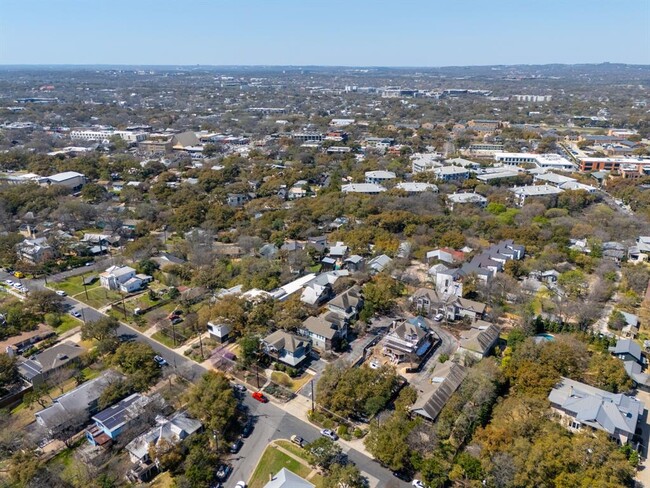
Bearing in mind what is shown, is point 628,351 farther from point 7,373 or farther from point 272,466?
point 7,373

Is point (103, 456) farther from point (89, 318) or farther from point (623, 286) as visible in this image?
point (623, 286)

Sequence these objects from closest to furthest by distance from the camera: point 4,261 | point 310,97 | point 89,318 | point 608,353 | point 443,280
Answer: point 608,353 → point 89,318 → point 443,280 → point 4,261 → point 310,97

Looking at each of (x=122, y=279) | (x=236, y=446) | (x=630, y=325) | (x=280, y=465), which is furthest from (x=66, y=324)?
(x=630, y=325)

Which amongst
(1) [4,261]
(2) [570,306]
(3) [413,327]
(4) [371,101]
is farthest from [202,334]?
(4) [371,101]

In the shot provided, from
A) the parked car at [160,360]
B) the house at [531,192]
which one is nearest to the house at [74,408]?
the parked car at [160,360]

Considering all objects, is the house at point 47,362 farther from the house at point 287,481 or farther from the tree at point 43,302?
the house at point 287,481

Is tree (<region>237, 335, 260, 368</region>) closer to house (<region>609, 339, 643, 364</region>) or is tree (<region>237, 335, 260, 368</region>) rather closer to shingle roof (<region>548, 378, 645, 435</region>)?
shingle roof (<region>548, 378, 645, 435</region>)
